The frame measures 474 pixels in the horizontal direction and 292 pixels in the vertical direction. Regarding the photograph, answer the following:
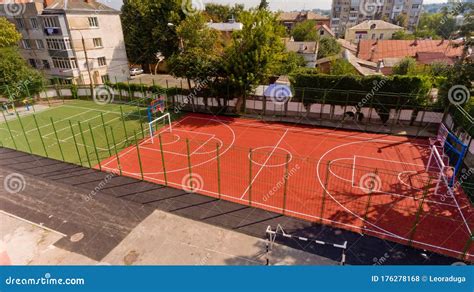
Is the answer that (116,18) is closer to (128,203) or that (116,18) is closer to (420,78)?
(128,203)

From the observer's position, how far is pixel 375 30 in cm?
7275

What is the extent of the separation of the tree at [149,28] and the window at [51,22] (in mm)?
10670

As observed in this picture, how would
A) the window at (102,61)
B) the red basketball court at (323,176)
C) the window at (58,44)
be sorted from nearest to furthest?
the red basketball court at (323,176)
the window at (58,44)
the window at (102,61)

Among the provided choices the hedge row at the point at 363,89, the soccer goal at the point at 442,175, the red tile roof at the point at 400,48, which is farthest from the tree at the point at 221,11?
the soccer goal at the point at 442,175

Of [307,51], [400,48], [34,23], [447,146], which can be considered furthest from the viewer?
Answer: [400,48]

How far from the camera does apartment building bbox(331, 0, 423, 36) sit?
105 metres

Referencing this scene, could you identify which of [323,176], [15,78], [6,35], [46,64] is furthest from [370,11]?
[15,78]

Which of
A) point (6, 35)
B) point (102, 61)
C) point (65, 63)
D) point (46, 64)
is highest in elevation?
point (6, 35)

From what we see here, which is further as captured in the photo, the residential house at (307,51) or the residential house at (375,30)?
the residential house at (375,30)

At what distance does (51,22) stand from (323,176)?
36695mm

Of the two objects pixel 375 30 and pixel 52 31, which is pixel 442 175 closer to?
pixel 52 31

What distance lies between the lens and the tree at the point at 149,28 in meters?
36.3

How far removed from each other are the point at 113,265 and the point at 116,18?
38.3 m

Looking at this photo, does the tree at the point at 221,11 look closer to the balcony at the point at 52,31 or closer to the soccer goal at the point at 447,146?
the balcony at the point at 52,31
